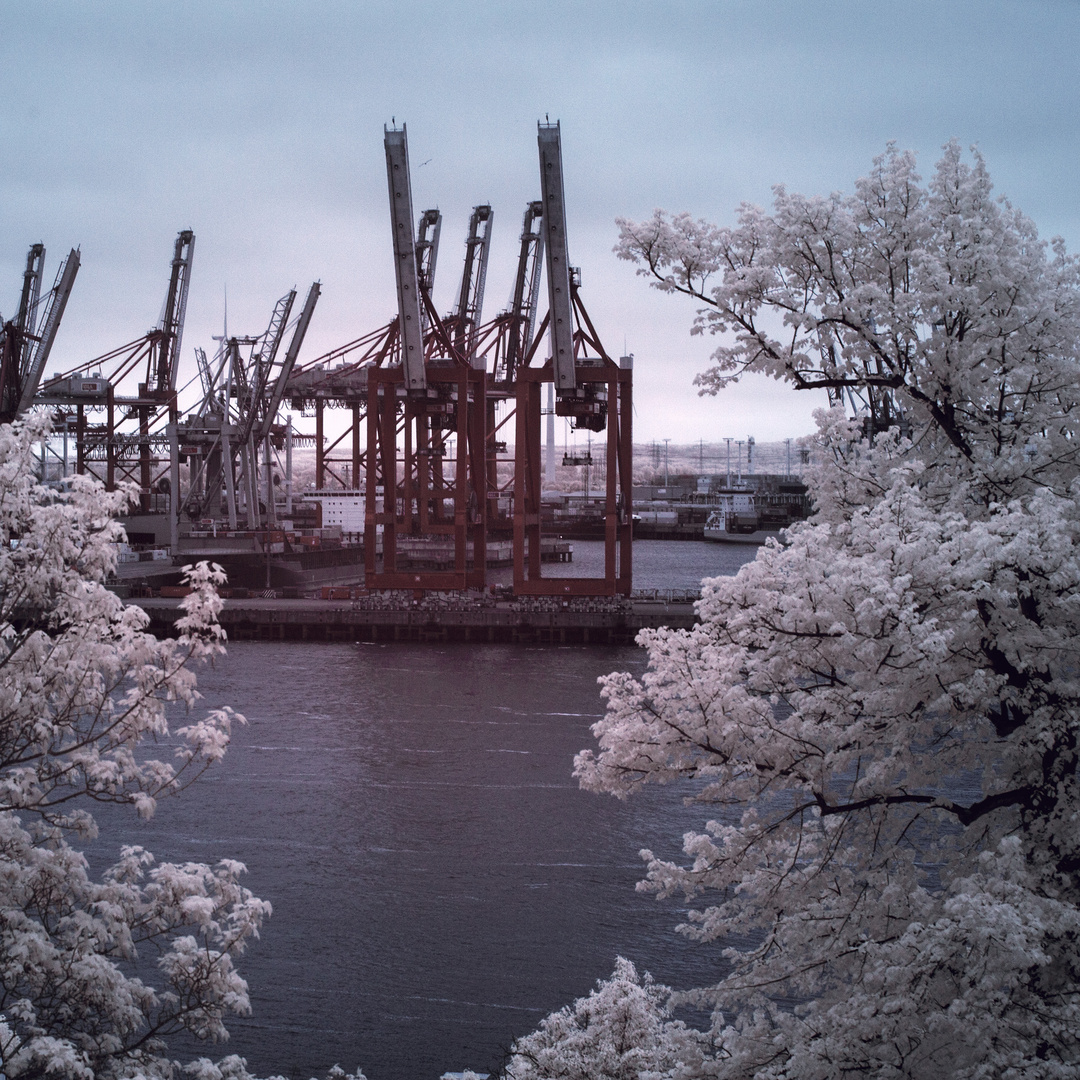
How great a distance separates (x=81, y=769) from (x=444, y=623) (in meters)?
32.9

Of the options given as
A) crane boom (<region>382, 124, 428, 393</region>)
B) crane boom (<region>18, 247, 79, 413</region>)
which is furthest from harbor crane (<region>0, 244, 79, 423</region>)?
crane boom (<region>382, 124, 428, 393</region>)

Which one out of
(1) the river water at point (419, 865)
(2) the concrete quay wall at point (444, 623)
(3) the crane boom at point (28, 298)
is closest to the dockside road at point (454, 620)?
(2) the concrete quay wall at point (444, 623)

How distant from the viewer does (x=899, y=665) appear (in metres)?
3.75

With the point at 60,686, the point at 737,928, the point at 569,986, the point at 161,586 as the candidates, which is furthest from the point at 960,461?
the point at 161,586

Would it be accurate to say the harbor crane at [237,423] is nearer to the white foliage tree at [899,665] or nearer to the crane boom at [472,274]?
the crane boom at [472,274]

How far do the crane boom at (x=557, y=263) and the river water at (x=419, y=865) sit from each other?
13.9 metres

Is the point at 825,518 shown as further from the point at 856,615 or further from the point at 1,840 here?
the point at 1,840

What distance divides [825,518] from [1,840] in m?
3.58

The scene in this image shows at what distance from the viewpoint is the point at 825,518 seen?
479cm

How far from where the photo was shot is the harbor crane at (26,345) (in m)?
48.5

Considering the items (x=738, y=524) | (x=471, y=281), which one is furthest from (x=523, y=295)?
(x=738, y=524)

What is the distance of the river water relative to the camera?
1041 cm

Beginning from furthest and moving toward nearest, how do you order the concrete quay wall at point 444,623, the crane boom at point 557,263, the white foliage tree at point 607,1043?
1. the concrete quay wall at point 444,623
2. the crane boom at point 557,263
3. the white foliage tree at point 607,1043

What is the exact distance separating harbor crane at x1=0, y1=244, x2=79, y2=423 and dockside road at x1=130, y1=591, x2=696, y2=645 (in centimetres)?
1597
